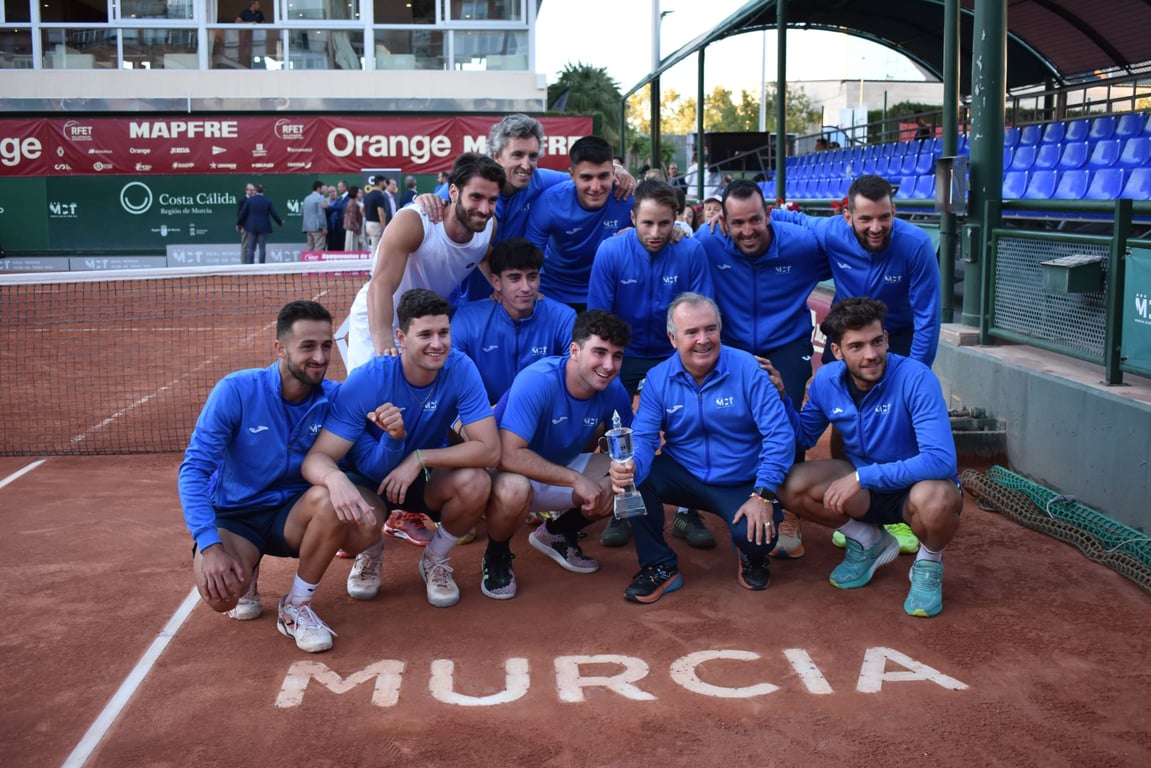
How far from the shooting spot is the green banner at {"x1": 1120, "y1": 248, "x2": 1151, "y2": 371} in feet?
21.7

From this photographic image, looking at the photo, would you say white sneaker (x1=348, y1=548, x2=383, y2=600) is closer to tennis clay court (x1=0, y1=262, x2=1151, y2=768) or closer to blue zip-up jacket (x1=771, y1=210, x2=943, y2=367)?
tennis clay court (x1=0, y1=262, x2=1151, y2=768)

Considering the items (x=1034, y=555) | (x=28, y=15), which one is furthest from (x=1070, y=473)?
(x=28, y=15)

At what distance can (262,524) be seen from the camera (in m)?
5.29

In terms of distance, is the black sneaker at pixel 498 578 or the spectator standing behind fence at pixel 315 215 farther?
the spectator standing behind fence at pixel 315 215

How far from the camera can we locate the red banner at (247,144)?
27.8m

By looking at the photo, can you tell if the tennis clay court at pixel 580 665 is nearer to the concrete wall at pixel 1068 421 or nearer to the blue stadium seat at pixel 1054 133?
the concrete wall at pixel 1068 421

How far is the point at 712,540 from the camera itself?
6.57 meters

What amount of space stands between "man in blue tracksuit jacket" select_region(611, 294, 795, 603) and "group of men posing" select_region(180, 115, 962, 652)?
0.04 ft

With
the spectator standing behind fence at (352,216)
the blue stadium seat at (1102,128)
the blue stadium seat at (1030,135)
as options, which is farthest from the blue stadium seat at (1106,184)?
the spectator standing behind fence at (352,216)

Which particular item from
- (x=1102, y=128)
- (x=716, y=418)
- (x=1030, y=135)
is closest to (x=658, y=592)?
(x=716, y=418)

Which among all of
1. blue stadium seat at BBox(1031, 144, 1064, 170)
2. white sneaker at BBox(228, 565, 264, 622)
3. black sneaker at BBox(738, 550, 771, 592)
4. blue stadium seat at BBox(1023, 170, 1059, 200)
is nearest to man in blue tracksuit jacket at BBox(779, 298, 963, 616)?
black sneaker at BBox(738, 550, 771, 592)

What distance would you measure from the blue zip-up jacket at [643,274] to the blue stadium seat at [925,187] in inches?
483

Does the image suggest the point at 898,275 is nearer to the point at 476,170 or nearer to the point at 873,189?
the point at 873,189

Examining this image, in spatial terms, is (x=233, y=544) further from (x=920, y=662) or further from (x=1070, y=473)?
(x=1070, y=473)
